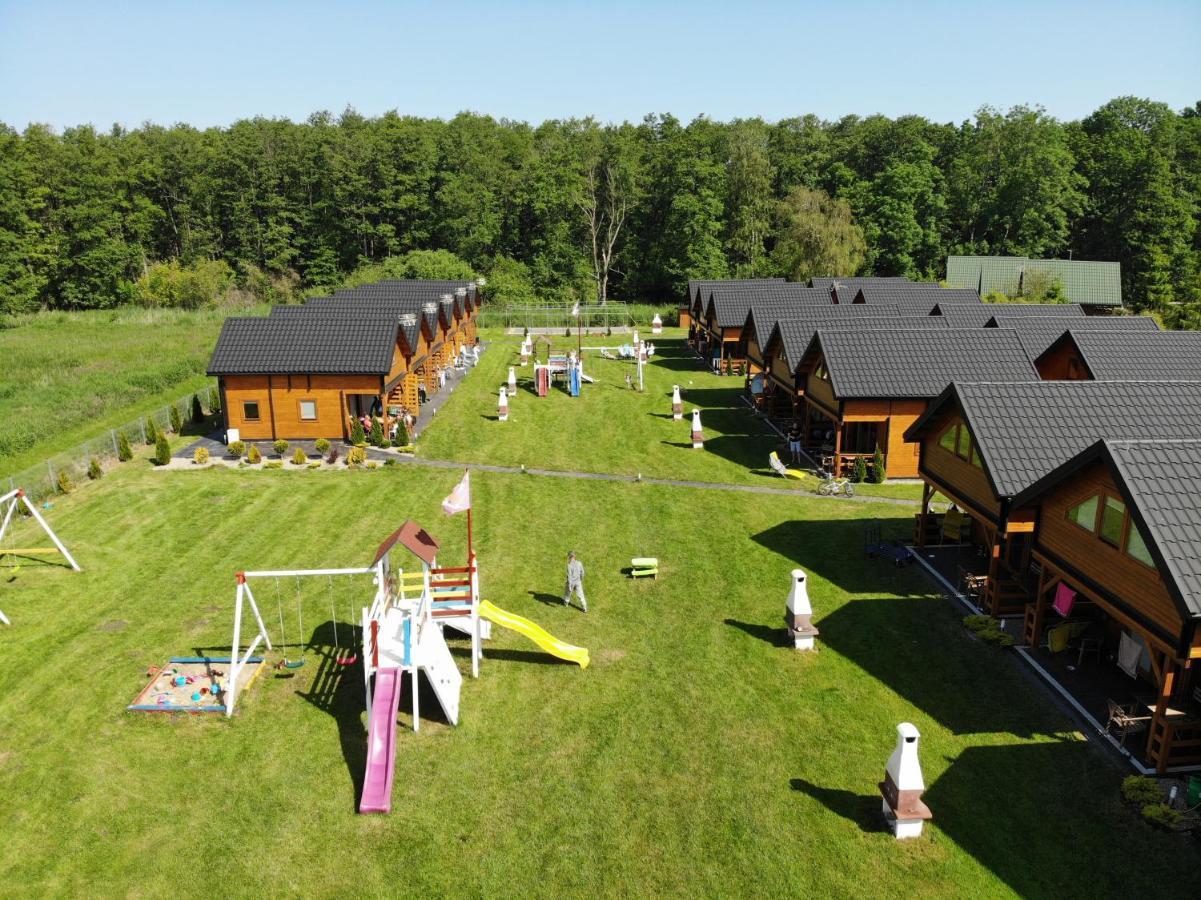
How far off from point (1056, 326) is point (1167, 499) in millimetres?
27430

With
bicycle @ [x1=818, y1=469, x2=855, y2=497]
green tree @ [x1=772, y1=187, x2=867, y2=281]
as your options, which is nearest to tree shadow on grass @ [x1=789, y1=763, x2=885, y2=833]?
bicycle @ [x1=818, y1=469, x2=855, y2=497]

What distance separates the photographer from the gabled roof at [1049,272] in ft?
237

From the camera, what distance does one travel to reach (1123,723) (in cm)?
1466

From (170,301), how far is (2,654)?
76557 millimetres

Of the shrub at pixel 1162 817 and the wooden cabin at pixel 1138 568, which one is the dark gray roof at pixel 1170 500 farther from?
the shrub at pixel 1162 817

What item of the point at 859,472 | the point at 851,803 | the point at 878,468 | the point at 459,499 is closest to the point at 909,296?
the point at 878,468

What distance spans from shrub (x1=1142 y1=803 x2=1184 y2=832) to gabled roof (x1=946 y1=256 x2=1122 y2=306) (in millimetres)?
65935

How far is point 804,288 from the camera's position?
56.6 m

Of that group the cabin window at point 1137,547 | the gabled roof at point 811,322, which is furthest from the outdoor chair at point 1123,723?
the gabled roof at point 811,322

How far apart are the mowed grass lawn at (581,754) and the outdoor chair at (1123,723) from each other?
0.66m

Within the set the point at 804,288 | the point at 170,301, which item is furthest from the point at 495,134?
the point at 804,288

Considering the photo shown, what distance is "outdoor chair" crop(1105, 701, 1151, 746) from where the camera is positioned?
1463cm

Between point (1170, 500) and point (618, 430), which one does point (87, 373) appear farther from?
point (1170, 500)

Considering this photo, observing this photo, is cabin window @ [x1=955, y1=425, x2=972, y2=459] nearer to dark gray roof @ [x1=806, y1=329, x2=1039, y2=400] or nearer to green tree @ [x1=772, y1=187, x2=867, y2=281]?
dark gray roof @ [x1=806, y1=329, x2=1039, y2=400]
